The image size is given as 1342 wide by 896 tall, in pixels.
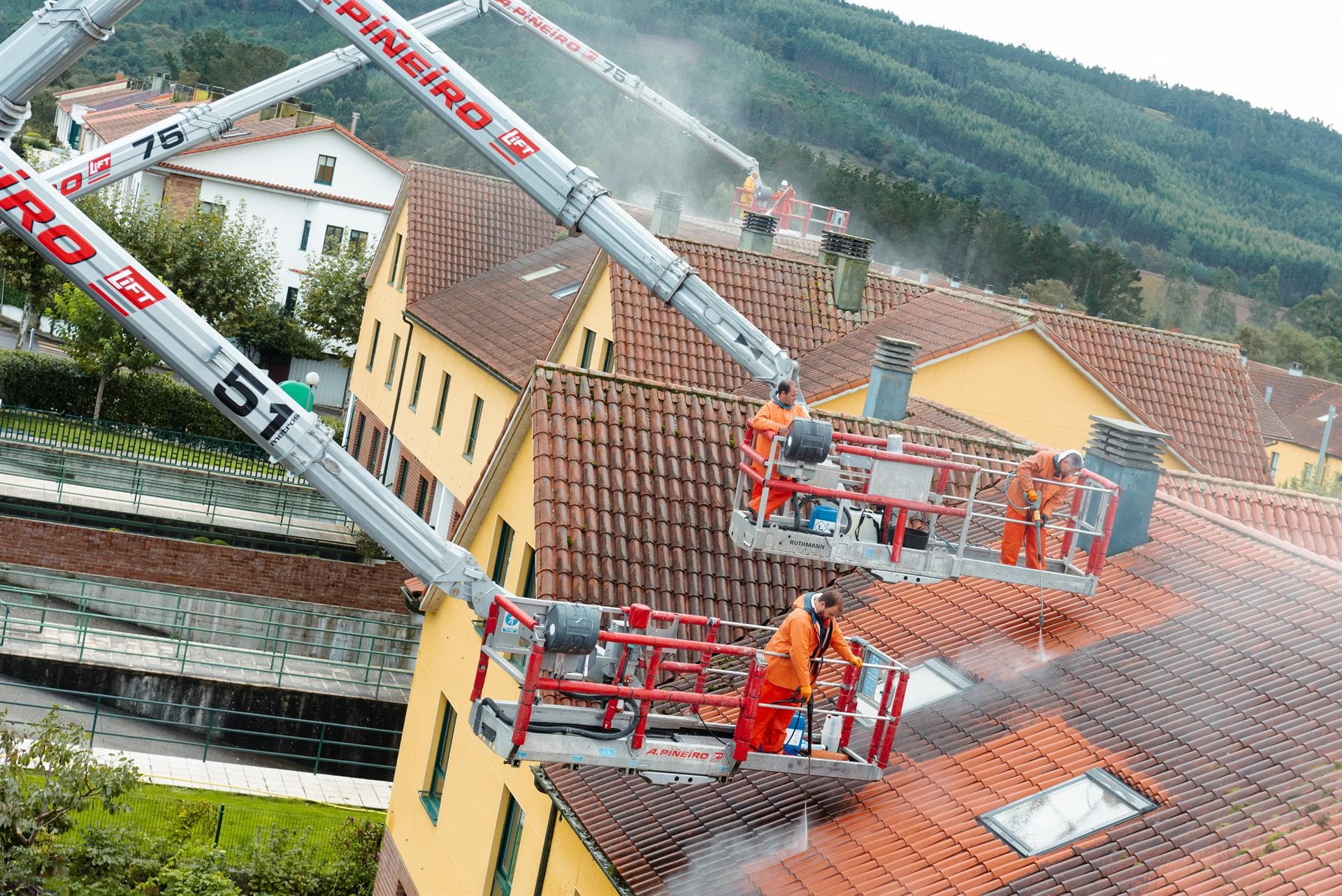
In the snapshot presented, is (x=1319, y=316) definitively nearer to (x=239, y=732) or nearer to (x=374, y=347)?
(x=374, y=347)

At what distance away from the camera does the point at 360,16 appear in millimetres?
14883

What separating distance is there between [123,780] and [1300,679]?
480 inches

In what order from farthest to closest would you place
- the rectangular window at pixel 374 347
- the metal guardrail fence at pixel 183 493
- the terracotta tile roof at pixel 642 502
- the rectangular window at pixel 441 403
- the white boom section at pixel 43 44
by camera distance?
1. the rectangular window at pixel 374 347
2. the rectangular window at pixel 441 403
3. the metal guardrail fence at pixel 183 493
4. the white boom section at pixel 43 44
5. the terracotta tile roof at pixel 642 502

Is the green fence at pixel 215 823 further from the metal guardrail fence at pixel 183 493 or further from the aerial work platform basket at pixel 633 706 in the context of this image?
the metal guardrail fence at pixel 183 493

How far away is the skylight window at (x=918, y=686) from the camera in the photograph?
37.2 feet

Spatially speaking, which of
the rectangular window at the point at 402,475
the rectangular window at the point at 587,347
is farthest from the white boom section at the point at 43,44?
the rectangular window at the point at 402,475

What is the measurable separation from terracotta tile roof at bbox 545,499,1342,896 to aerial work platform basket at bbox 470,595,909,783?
506mm

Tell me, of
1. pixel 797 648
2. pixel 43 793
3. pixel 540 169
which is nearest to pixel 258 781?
pixel 43 793

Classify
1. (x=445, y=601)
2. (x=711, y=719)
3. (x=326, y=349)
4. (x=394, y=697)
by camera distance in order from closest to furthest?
(x=711, y=719) → (x=445, y=601) → (x=394, y=697) → (x=326, y=349)

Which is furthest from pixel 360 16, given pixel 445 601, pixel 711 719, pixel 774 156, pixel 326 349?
pixel 774 156

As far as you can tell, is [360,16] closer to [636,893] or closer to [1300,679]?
[636,893]

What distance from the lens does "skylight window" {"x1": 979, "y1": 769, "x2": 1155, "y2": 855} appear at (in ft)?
29.9

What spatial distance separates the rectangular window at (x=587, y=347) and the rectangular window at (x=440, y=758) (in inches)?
411

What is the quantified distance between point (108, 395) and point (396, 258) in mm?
10888
